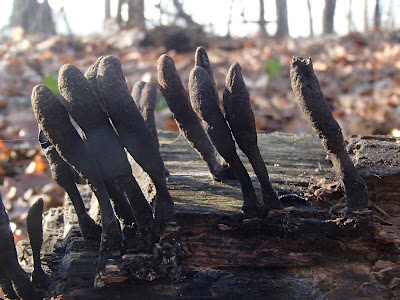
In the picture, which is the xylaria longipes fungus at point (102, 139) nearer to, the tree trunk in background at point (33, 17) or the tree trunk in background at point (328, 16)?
the tree trunk in background at point (33, 17)

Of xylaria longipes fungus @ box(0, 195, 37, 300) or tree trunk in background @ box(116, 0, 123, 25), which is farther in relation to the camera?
tree trunk in background @ box(116, 0, 123, 25)

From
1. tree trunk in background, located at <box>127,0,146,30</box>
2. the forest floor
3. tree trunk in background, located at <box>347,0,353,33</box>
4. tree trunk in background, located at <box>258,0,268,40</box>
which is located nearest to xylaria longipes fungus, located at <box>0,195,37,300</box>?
the forest floor

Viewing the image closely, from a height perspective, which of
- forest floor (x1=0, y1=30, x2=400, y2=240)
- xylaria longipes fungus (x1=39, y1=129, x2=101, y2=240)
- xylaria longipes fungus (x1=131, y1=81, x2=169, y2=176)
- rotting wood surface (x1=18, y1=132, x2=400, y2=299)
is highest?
xylaria longipes fungus (x1=131, y1=81, x2=169, y2=176)

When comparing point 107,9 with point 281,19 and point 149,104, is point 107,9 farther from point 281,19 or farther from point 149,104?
point 149,104

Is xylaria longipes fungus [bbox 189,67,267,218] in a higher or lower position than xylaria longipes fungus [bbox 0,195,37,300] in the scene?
higher

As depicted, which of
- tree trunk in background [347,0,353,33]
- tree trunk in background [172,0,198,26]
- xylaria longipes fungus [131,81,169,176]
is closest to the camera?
xylaria longipes fungus [131,81,169,176]

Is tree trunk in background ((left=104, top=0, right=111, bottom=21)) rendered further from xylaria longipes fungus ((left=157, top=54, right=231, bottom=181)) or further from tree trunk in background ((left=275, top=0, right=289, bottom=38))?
xylaria longipes fungus ((left=157, top=54, right=231, bottom=181))

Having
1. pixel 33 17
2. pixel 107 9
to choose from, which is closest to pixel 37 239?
pixel 33 17

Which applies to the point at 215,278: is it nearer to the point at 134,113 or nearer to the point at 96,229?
the point at 96,229
